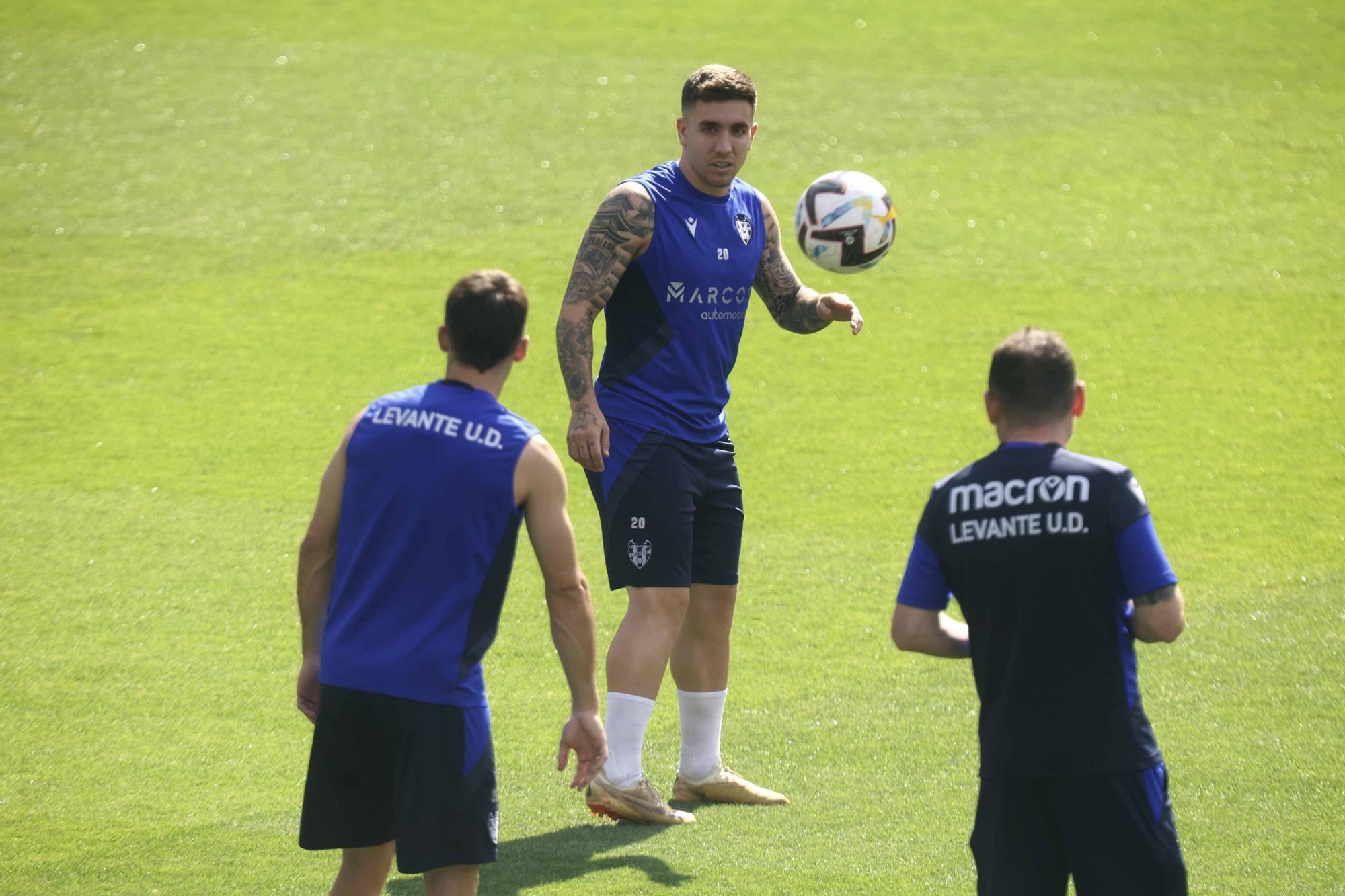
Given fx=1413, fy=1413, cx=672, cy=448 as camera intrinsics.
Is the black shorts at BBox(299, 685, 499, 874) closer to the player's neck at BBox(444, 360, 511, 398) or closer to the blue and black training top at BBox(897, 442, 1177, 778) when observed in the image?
the player's neck at BBox(444, 360, 511, 398)

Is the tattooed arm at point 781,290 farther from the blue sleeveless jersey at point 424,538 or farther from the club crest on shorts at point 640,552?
the blue sleeveless jersey at point 424,538

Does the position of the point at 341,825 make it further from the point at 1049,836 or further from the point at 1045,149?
the point at 1045,149

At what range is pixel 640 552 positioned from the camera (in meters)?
4.87

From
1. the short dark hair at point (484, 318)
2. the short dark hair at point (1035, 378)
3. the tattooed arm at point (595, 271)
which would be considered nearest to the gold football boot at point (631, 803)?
the tattooed arm at point (595, 271)

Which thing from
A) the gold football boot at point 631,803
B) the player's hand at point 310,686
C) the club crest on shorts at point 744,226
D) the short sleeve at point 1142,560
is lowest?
the gold football boot at point 631,803

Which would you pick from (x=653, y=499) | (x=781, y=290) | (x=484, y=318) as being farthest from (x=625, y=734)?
(x=484, y=318)

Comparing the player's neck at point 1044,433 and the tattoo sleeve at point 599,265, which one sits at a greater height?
the tattoo sleeve at point 599,265

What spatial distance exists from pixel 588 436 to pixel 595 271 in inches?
24.6

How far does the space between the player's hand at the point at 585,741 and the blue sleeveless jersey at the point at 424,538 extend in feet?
0.83

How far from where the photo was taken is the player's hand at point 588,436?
15.3 ft

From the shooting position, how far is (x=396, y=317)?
11.4 metres

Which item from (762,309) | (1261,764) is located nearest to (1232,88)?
(762,309)

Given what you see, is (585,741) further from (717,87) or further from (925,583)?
(717,87)

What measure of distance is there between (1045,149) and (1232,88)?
122 inches
